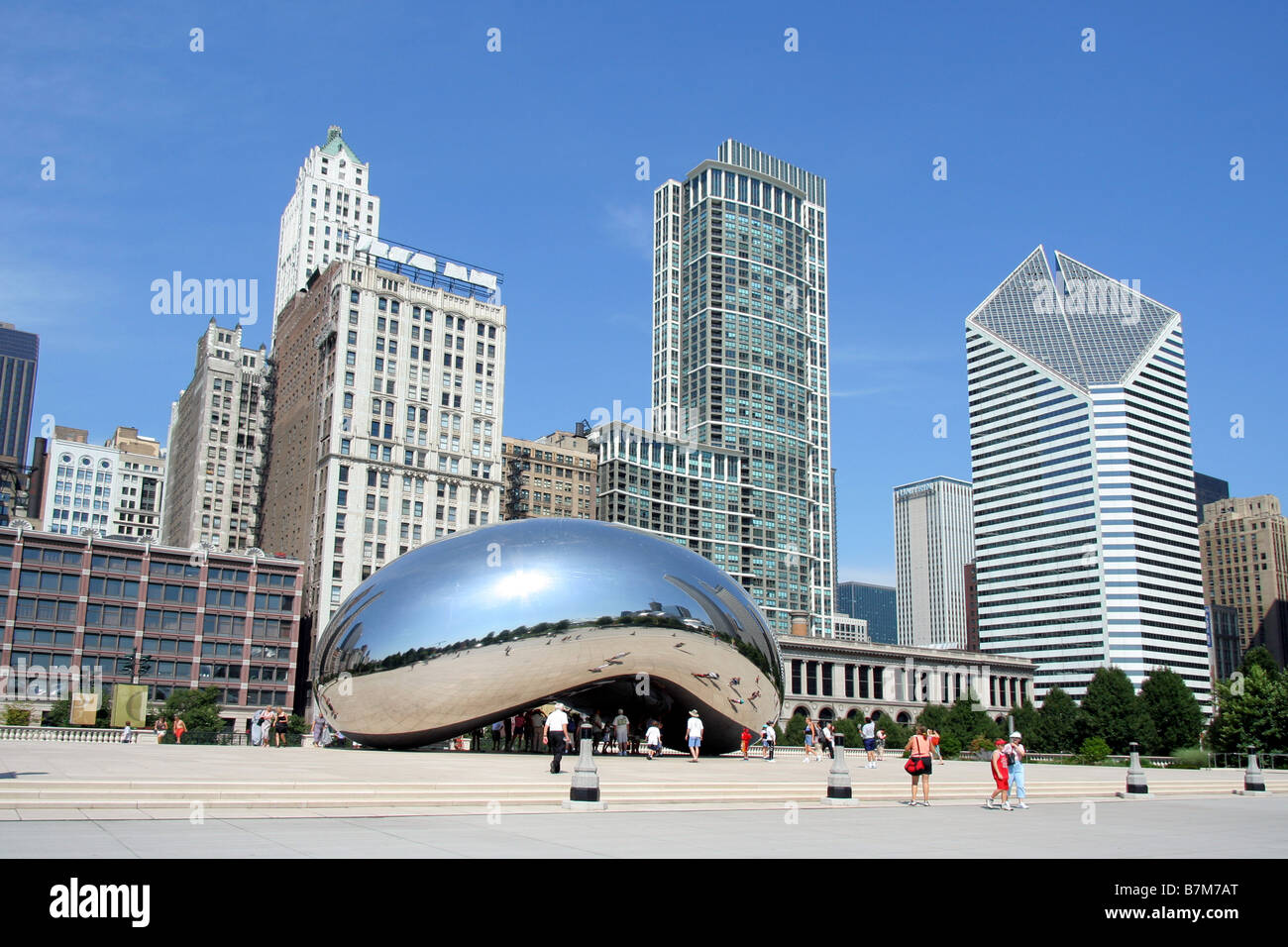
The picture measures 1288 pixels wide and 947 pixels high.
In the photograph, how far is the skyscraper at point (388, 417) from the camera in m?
118

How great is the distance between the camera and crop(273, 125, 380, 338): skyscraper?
17612 cm

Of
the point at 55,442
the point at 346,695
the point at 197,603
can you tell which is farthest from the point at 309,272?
the point at 346,695

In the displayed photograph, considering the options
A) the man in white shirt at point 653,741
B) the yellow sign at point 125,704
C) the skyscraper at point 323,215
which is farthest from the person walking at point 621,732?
the skyscraper at point 323,215

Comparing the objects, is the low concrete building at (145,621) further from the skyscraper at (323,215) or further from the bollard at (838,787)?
the bollard at (838,787)

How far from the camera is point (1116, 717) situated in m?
98.2

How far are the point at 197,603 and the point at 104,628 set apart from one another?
8.88 metres

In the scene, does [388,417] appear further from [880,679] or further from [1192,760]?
[1192,760]

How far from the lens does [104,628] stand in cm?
10350

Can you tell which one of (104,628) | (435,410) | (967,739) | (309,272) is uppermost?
(309,272)
